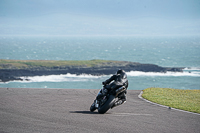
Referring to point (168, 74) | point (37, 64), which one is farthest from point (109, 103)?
point (37, 64)

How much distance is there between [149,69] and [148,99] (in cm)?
6972

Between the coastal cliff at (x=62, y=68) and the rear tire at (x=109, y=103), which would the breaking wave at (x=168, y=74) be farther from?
the rear tire at (x=109, y=103)

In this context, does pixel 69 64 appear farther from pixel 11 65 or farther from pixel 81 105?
pixel 81 105

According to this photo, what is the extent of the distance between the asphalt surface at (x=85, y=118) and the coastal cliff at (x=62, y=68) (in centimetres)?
5682

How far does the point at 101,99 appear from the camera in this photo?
12055 mm

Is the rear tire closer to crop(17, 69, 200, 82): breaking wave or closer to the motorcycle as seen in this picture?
the motorcycle

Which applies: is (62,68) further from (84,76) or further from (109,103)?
(109,103)

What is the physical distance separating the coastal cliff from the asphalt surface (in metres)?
56.8

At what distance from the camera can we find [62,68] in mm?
80750

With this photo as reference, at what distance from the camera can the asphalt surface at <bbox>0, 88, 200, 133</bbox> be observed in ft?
31.1

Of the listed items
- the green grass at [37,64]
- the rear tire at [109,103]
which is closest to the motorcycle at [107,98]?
the rear tire at [109,103]

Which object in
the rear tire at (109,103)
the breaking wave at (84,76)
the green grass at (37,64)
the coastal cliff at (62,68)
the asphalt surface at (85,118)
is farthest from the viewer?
the green grass at (37,64)

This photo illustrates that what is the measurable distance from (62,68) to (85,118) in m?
70.3

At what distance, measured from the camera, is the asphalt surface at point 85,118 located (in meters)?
9.49
